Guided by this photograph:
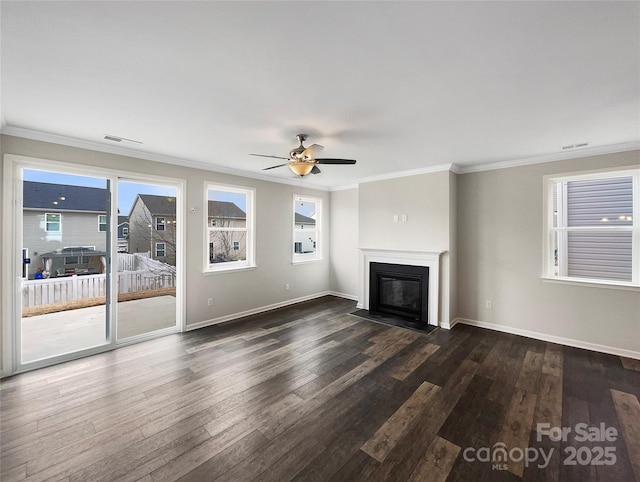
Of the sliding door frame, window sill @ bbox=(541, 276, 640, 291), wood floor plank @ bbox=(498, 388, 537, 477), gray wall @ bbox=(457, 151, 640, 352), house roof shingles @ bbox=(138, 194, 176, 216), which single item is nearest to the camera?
wood floor plank @ bbox=(498, 388, 537, 477)

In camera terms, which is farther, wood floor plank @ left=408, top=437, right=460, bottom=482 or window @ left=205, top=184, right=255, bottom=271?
window @ left=205, top=184, right=255, bottom=271

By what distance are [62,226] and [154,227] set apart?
1.01m

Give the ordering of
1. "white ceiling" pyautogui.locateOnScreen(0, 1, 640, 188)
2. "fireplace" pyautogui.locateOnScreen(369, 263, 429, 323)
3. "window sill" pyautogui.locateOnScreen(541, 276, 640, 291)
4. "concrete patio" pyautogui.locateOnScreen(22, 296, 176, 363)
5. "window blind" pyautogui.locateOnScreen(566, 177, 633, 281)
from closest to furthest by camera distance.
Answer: "white ceiling" pyautogui.locateOnScreen(0, 1, 640, 188) < "concrete patio" pyautogui.locateOnScreen(22, 296, 176, 363) < "window sill" pyautogui.locateOnScreen(541, 276, 640, 291) < "window blind" pyautogui.locateOnScreen(566, 177, 633, 281) < "fireplace" pyautogui.locateOnScreen(369, 263, 429, 323)

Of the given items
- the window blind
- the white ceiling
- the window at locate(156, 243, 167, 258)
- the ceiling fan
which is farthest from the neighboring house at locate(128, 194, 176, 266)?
the window blind

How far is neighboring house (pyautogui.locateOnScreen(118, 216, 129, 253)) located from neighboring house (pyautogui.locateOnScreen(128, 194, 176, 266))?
4 cm

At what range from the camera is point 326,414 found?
2248 mm

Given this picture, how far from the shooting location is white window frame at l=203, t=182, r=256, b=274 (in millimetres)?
4418

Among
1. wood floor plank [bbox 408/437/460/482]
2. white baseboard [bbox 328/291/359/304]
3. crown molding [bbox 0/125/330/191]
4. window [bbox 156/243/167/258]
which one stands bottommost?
wood floor plank [bbox 408/437/460/482]

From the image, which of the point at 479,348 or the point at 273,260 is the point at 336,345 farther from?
the point at 273,260

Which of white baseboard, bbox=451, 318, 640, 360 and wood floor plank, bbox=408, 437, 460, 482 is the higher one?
white baseboard, bbox=451, 318, 640, 360

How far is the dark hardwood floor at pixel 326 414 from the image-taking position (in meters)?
1.75

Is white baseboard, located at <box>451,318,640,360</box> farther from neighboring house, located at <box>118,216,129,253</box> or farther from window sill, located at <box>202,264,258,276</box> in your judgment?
neighboring house, located at <box>118,216,129,253</box>

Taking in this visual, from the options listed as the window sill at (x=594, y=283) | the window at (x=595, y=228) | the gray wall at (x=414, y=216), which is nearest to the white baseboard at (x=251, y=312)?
the gray wall at (x=414, y=216)

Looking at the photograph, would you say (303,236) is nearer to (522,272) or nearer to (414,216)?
(414,216)
